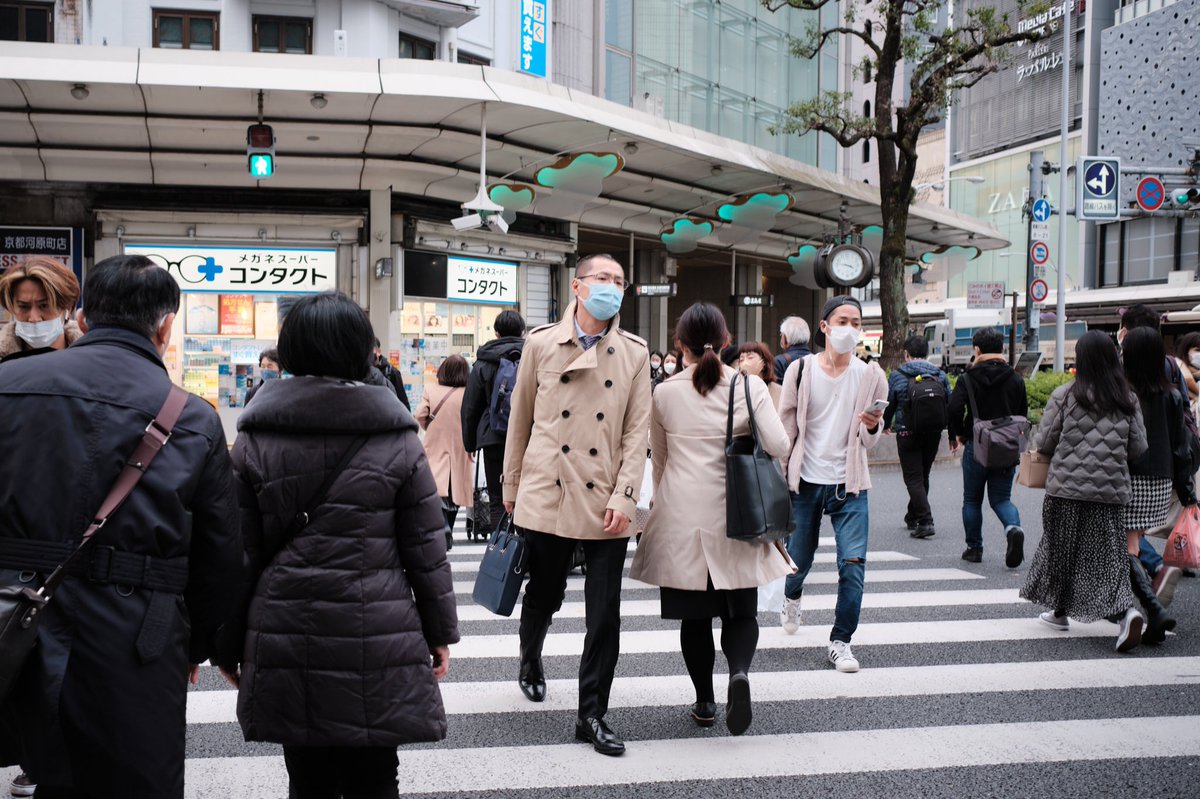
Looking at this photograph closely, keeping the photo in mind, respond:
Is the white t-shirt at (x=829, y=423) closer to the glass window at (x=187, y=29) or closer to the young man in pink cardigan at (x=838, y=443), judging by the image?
the young man in pink cardigan at (x=838, y=443)

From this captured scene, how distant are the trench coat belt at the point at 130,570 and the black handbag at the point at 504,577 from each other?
2.00 meters

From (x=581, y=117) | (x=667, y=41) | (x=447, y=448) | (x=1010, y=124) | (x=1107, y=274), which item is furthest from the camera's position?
(x=1010, y=124)

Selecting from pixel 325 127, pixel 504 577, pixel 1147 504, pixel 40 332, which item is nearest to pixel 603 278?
pixel 504 577

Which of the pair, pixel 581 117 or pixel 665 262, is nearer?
pixel 581 117

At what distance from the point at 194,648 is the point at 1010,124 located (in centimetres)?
6078

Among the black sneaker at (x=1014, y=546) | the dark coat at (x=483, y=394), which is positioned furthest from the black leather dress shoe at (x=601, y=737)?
the black sneaker at (x=1014, y=546)

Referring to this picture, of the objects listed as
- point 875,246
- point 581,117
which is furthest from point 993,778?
point 875,246

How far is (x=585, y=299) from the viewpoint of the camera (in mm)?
4410

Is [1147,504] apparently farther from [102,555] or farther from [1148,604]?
[102,555]

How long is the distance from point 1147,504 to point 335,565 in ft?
17.3

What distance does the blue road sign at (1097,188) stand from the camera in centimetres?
1970

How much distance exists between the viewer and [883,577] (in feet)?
27.0

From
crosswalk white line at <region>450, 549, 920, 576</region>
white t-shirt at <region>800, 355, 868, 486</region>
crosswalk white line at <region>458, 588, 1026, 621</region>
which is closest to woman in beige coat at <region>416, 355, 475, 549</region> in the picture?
crosswalk white line at <region>450, 549, 920, 576</region>

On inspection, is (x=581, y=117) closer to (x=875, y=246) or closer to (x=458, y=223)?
(x=458, y=223)
